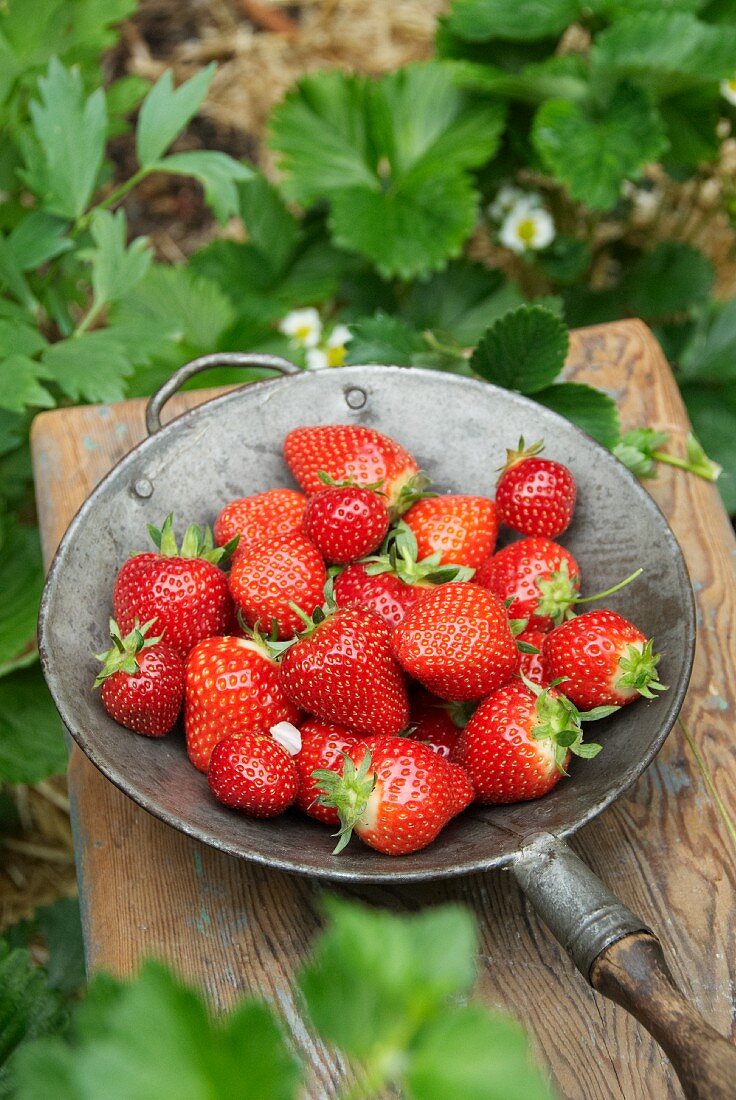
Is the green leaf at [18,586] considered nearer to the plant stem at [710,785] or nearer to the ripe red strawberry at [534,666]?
the ripe red strawberry at [534,666]

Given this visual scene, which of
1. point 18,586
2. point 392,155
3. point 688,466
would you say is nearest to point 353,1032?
point 688,466

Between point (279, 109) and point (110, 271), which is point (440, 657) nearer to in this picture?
point (110, 271)

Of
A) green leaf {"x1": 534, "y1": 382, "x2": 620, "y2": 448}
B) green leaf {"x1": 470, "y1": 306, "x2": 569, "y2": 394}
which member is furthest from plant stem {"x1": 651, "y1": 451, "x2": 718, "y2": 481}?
green leaf {"x1": 470, "y1": 306, "x2": 569, "y2": 394}

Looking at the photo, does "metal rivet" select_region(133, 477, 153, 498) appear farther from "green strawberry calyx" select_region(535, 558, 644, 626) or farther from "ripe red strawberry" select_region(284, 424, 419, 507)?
"green strawberry calyx" select_region(535, 558, 644, 626)

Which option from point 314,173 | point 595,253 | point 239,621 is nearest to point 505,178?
point 595,253

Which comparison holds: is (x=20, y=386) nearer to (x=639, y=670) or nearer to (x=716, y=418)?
(x=639, y=670)
